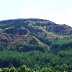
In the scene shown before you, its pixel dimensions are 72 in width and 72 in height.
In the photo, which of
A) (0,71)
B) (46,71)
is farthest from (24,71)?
(0,71)

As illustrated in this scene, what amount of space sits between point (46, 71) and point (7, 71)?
23.6 meters

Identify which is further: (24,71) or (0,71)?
(0,71)

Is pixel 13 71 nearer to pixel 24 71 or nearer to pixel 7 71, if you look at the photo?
pixel 7 71

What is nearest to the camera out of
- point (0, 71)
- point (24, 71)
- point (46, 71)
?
point (24, 71)

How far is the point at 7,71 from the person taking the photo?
572 feet

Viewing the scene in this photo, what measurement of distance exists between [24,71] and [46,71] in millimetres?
23119

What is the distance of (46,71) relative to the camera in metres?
164

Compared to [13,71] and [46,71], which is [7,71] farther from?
[46,71]

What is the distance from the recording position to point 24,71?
471 feet

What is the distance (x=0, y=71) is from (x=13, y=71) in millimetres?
20426

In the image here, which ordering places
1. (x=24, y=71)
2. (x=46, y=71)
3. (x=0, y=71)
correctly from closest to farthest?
(x=24, y=71), (x=46, y=71), (x=0, y=71)

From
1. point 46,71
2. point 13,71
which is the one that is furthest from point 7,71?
point 46,71

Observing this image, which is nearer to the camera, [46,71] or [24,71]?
[24,71]

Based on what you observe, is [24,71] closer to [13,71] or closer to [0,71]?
[13,71]
